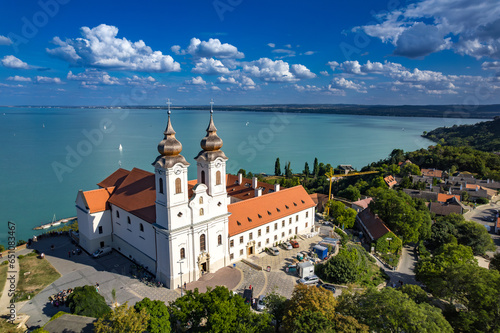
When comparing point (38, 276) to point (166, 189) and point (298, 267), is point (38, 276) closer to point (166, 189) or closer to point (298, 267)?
point (166, 189)

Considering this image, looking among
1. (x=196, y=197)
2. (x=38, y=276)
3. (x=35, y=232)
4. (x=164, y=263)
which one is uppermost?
(x=196, y=197)

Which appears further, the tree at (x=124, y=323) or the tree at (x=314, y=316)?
the tree at (x=124, y=323)

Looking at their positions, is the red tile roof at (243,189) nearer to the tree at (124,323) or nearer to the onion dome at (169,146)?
the onion dome at (169,146)

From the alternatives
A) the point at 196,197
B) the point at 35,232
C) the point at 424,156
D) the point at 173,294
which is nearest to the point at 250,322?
the point at 173,294

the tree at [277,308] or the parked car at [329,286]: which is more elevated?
the tree at [277,308]

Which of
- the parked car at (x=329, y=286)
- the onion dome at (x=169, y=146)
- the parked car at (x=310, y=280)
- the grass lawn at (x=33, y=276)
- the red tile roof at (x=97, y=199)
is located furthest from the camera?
the red tile roof at (x=97, y=199)

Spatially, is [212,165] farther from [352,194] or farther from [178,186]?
[352,194]

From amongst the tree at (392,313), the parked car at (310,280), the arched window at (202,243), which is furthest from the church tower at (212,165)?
the tree at (392,313)
